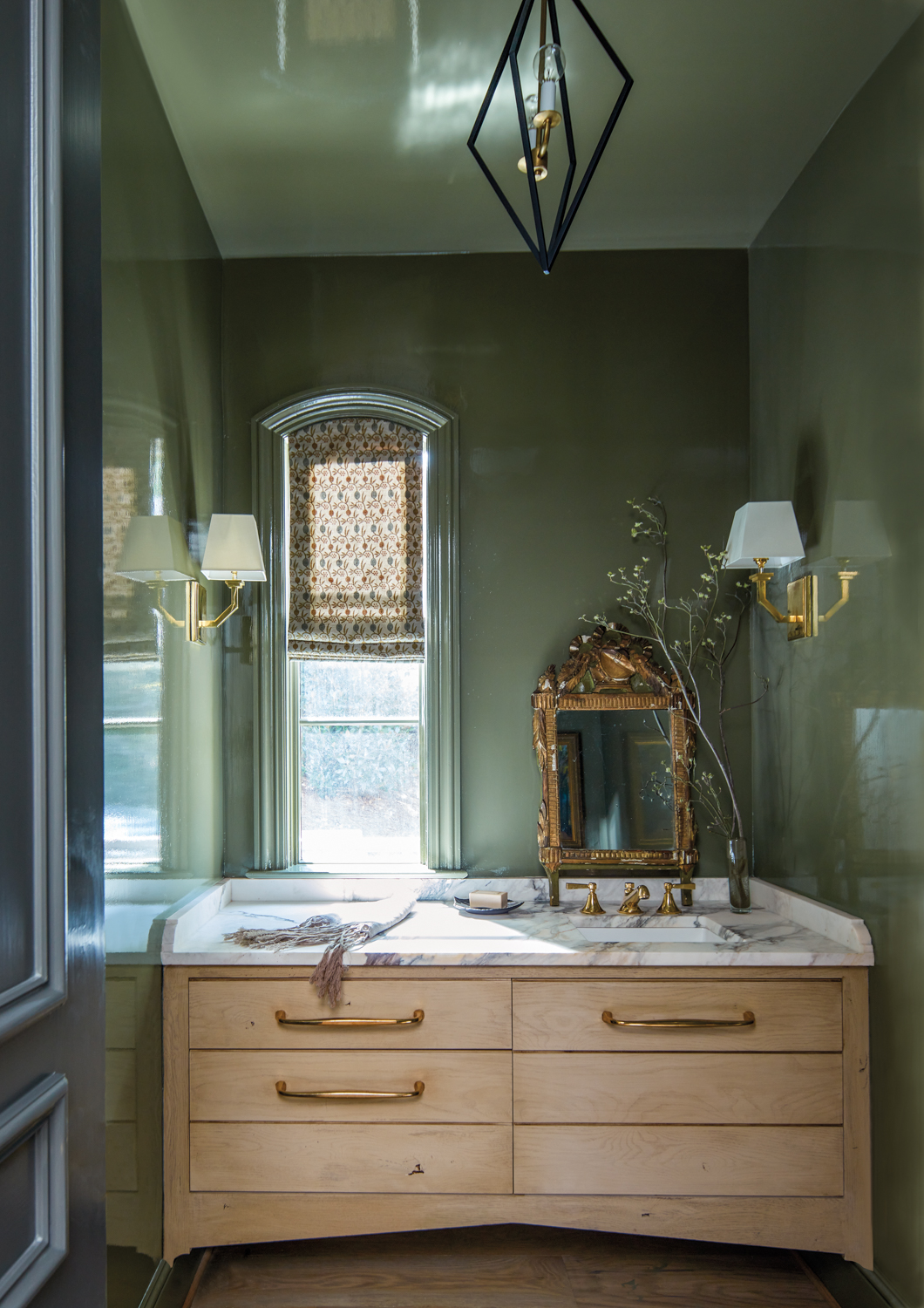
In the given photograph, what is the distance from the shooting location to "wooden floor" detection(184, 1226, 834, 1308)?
7.34ft

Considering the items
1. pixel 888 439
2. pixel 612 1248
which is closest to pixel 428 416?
pixel 888 439

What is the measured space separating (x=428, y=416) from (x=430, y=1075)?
2.07 m

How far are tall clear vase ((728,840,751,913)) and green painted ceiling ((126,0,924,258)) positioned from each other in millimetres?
2065

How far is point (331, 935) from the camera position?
8.04 ft

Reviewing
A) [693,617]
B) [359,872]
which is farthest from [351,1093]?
[693,617]

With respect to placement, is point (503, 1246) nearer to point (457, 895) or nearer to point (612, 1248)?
point (612, 1248)

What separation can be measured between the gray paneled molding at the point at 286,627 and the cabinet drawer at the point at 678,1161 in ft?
3.14

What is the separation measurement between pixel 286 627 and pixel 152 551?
881 mm

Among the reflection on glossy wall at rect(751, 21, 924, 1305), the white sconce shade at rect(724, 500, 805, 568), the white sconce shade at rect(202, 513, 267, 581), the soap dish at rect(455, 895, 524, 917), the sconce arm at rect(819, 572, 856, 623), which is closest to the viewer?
the reflection on glossy wall at rect(751, 21, 924, 1305)

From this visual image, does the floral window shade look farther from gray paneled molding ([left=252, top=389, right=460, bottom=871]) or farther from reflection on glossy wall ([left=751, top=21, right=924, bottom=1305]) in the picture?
reflection on glossy wall ([left=751, top=21, right=924, bottom=1305])

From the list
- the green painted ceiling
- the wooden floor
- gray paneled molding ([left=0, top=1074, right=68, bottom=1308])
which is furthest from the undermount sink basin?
the green painted ceiling

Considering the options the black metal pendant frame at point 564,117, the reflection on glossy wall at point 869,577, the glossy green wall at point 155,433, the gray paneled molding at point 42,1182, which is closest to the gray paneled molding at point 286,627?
the glossy green wall at point 155,433

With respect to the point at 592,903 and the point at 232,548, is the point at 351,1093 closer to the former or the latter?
the point at 592,903

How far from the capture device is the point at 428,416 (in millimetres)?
3057
